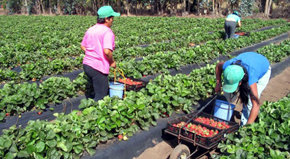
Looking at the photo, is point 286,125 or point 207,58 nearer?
point 286,125

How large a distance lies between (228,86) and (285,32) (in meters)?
16.7

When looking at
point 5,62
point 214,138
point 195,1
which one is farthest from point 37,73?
point 195,1

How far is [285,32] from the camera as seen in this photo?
17.5m

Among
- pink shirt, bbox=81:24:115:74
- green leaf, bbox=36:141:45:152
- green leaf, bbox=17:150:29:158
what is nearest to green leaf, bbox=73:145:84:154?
green leaf, bbox=36:141:45:152

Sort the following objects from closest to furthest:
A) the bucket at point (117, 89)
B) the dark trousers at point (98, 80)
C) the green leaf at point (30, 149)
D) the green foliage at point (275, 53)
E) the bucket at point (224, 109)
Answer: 1. the green leaf at point (30, 149)
2. the bucket at point (224, 109)
3. the dark trousers at point (98, 80)
4. the bucket at point (117, 89)
5. the green foliage at point (275, 53)

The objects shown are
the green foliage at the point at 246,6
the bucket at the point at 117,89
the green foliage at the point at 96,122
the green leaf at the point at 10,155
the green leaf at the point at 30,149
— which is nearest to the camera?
the green leaf at the point at 10,155

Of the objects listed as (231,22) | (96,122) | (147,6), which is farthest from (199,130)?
(147,6)

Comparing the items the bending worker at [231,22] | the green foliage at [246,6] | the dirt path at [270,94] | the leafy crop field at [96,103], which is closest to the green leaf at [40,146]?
the leafy crop field at [96,103]

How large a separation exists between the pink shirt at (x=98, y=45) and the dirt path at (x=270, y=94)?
5.32ft

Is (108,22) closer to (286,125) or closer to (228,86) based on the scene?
(228,86)

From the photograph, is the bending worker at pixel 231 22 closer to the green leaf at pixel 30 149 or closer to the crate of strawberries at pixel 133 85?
the crate of strawberries at pixel 133 85

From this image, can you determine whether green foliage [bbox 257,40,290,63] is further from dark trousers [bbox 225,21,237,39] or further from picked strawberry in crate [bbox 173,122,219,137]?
picked strawberry in crate [bbox 173,122,219,137]

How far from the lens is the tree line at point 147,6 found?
36175 millimetres

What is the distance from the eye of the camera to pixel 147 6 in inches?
1987
